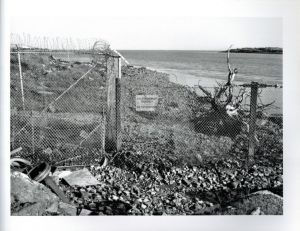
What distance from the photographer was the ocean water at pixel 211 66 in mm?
3102

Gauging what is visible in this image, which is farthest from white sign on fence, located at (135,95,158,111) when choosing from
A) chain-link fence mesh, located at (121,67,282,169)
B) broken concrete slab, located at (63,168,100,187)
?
broken concrete slab, located at (63,168,100,187)

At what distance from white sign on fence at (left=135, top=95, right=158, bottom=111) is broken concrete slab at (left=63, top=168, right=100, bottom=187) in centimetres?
51

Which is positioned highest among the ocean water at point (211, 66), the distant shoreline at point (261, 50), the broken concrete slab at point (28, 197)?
the distant shoreline at point (261, 50)

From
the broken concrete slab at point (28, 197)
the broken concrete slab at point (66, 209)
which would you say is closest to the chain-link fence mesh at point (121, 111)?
the broken concrete slab at point (28, 197)

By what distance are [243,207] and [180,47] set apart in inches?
42.0

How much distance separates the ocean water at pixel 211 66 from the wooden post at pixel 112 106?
13 centimetres

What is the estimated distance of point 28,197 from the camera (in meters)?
3.06

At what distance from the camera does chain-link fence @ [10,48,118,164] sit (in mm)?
3111

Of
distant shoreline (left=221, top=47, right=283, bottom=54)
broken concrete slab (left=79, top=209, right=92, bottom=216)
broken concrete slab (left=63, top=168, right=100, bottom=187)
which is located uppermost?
distant shoreline (left=221, top=47, right=283, bottom=54)

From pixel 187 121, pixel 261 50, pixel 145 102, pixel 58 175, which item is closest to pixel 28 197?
pixel 58 175

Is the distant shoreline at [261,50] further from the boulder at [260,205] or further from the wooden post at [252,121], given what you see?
the boulder at [260,205]

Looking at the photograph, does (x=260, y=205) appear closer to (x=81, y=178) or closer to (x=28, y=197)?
(x=81, y=178)

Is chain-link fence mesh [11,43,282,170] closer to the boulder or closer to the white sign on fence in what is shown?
the white sign on fence

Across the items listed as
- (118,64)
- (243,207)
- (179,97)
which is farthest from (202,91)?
(243,207)
